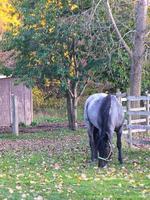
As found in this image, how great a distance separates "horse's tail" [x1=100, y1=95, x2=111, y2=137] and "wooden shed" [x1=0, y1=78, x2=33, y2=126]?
15.3m

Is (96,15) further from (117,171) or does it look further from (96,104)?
(117,171)

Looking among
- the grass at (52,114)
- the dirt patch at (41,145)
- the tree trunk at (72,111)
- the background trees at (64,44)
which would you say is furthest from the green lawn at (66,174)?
the grass at (52,114)

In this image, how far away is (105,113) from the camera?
12.7m

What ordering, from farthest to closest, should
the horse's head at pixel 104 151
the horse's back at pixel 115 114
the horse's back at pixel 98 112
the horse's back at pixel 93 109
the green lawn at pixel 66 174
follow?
1. the horse's back at pixel 93 109
2. the horse's back at pixel 98 112
3. the horse's back at pixel 115 114
4. the horse's head at pixel 104 151
5. the green lawn at pixel 66 174

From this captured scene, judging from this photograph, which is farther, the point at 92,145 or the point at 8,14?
the point at 8,14

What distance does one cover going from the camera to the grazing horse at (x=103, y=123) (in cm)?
1234

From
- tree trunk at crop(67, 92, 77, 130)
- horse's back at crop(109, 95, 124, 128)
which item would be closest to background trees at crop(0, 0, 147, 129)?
tree trunk at crop(67, 92, 77, 130)

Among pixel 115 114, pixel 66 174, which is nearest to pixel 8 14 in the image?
pixel 115 114

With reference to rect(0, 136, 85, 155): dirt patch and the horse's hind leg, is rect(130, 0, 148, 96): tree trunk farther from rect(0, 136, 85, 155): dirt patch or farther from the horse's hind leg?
the horse's hind leg

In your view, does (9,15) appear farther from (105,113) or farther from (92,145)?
(105,113)

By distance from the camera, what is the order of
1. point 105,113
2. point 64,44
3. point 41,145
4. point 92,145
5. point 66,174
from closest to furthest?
point 66,174 < point 105,113 < point 92,145 < point 41,145 < point 64,44

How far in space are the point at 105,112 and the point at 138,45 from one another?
6.51 meters

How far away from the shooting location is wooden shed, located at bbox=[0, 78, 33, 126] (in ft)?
92.2

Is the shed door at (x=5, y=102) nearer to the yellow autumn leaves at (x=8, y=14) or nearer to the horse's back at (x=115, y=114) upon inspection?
the yellow autumn leaves at (x=8, y=14)
